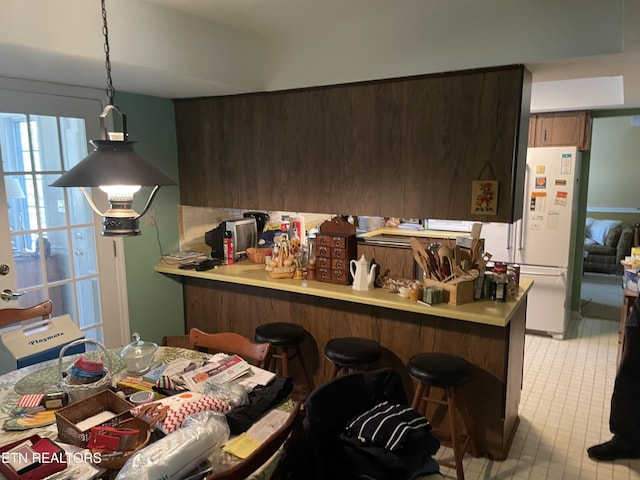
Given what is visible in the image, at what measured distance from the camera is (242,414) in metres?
1.68

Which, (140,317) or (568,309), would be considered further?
(568,309)

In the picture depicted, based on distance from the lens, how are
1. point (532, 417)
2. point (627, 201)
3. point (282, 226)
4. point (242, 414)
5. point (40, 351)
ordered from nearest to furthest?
point (242, 414)
point (40, 351)
point (532, 417)
point (282, 226)
point (627, 201)

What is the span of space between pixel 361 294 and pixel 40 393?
1723 mm

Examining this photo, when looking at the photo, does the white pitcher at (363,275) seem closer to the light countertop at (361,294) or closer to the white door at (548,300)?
the light countertop at (361,294)

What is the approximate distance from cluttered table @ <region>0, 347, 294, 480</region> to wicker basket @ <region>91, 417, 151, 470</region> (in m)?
0.04

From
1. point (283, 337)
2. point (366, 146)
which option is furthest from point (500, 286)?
point (283, 337)

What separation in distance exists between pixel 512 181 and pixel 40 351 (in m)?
2.62

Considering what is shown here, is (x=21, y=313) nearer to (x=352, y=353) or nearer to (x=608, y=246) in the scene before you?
(x=352, y=353)

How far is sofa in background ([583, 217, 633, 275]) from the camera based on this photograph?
Result: 6.86 metres

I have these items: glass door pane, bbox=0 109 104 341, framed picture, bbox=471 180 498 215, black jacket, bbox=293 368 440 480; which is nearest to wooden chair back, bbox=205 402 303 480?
black jacket, bbox=293 368 440 480

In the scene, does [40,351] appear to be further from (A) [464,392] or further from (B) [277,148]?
(A) [464,392]

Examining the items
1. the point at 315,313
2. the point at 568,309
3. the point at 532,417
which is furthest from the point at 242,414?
the point at 568,309

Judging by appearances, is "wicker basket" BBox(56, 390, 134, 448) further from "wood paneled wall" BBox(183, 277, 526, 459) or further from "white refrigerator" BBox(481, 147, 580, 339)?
"white refrigerator" BBox(481, 147, 580, 339)

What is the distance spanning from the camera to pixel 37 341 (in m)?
2.35
